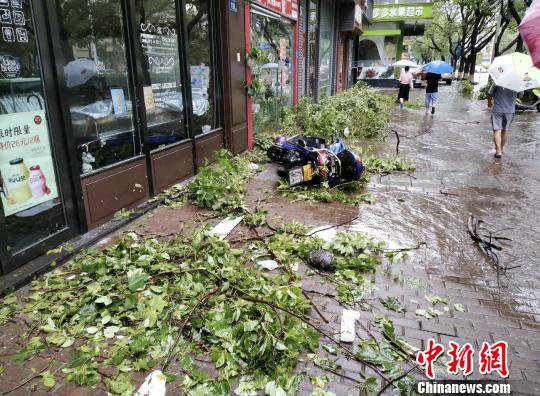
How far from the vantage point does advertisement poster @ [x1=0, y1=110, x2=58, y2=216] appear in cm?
392

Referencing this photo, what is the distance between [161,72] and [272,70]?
5.45 metres

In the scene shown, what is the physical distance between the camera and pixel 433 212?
576 cm

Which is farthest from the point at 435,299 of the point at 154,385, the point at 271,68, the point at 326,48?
the point at 326,48

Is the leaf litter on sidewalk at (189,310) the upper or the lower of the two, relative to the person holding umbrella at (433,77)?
lower

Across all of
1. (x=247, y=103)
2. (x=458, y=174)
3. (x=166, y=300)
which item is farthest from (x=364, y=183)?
(x=166, y=300)

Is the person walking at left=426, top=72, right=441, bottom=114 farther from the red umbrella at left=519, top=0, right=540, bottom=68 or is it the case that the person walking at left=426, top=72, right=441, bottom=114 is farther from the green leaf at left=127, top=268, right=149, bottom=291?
the green leaf at left=127, top=268, right=149, bottom=291

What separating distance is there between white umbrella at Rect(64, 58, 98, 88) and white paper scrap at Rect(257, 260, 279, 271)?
9.62ft

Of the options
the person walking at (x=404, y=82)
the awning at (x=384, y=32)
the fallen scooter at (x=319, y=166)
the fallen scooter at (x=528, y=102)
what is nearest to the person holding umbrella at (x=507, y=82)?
the fallen scooter at (x=319, y=166)

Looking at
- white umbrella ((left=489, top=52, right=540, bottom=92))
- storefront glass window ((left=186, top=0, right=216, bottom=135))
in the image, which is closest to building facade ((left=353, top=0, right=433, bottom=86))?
white umbrella ((left=489, top=52, right=540, bottom=92))

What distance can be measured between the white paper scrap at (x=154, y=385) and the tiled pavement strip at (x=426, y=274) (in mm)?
63

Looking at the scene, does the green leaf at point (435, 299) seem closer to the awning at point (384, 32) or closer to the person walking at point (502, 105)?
the person walking at point (502, 105)

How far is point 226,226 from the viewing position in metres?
5.13

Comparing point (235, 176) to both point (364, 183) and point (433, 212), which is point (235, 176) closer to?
point (364, 183)

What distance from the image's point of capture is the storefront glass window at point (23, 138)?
152 inches
